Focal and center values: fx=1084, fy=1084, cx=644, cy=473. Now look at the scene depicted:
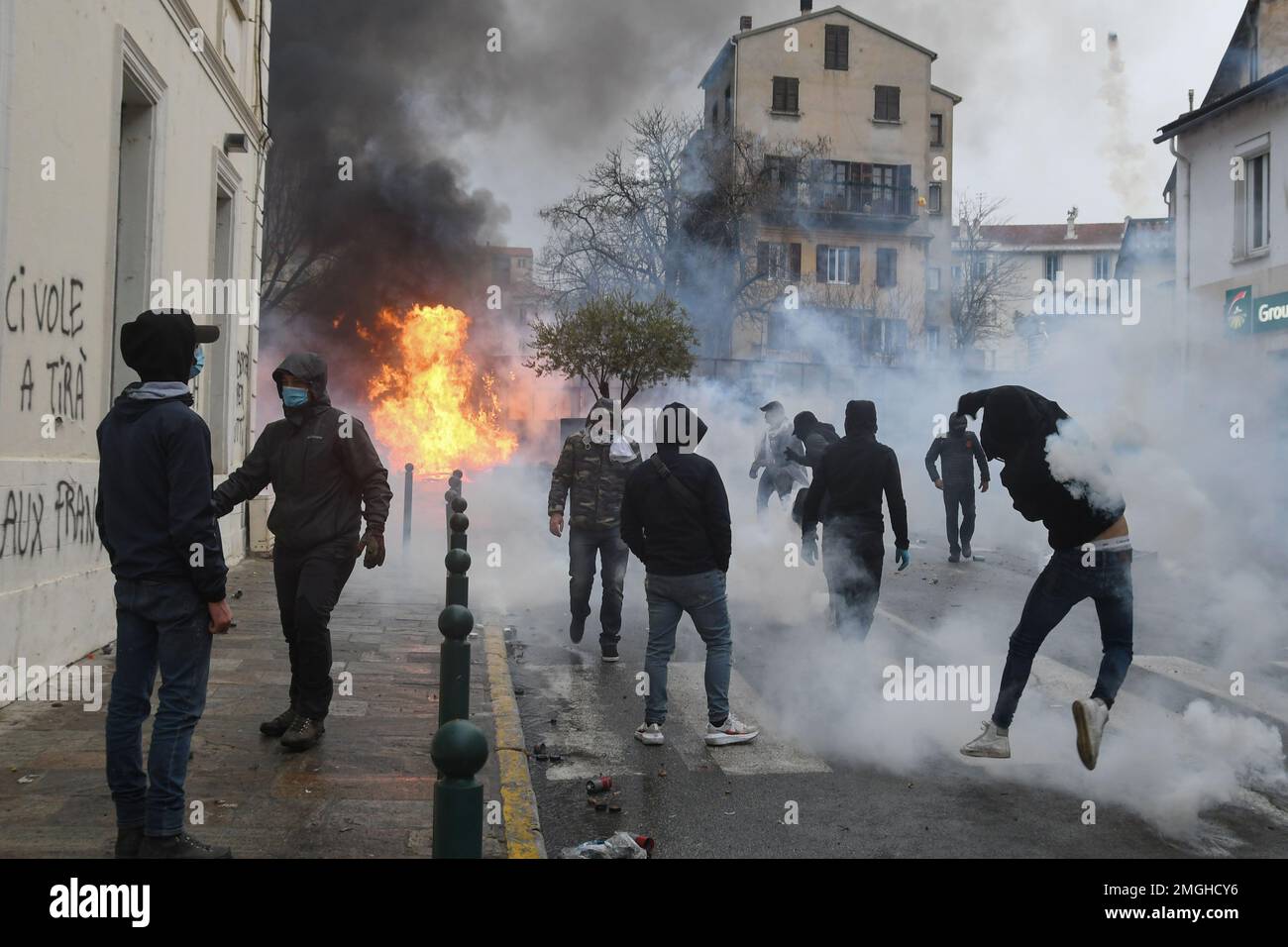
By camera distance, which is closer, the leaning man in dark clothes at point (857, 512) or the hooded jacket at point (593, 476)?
the leaning man in dark clothes at point (857, 512)

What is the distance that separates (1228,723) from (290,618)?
14.9 ft

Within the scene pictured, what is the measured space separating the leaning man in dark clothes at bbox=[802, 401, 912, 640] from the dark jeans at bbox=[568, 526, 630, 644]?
61.4 inches

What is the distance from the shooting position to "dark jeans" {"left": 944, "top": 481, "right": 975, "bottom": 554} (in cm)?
1294

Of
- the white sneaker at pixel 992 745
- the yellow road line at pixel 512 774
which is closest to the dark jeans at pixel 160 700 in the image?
the yellow road line at pixel 512 774

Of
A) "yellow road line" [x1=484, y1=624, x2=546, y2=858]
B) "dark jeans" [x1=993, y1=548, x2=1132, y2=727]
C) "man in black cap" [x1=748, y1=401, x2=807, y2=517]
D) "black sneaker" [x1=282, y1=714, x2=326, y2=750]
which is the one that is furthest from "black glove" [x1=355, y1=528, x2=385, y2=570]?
"man in black cap" [x1=748, y1=401, x2=807, y2=517]

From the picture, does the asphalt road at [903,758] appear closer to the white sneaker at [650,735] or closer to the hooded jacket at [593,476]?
the white sneaker at [650,735]

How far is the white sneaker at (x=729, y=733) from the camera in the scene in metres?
5.57

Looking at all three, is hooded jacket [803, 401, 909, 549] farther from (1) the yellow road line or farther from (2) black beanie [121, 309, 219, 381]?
(2) black beanie [121, 309, 219, 381]

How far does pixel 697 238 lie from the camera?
35.2m

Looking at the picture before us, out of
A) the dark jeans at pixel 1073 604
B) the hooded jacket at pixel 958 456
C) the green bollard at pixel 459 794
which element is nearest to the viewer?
the green bollard at pixel 459 794

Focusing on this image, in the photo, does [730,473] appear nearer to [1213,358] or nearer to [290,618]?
[1213,358]

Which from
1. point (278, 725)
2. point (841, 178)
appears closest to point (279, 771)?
point (278, 725)

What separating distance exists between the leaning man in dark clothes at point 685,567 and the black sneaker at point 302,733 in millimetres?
1628
